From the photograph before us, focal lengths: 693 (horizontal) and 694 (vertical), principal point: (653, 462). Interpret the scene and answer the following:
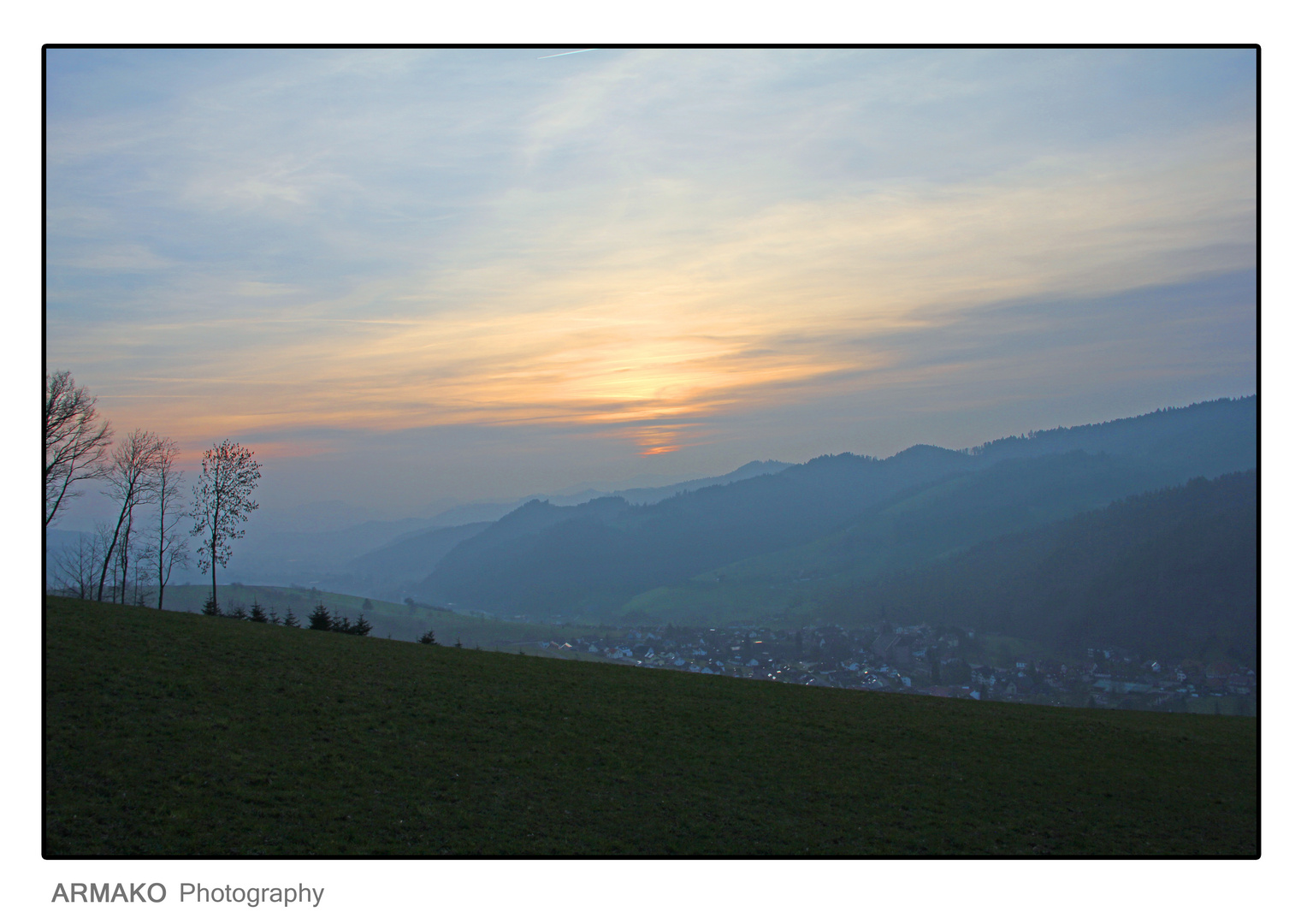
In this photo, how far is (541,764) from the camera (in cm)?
2052

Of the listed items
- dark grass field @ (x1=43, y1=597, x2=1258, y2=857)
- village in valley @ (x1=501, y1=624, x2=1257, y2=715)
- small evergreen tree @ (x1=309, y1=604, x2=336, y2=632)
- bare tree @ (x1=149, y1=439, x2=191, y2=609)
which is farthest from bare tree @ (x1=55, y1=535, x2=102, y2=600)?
village in valley @ (x1=501, y1=624, x2=1257, y2=715)

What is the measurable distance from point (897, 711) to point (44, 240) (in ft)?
105

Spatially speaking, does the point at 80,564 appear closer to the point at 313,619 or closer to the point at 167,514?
the point at 167,514

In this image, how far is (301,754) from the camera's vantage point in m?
19.0

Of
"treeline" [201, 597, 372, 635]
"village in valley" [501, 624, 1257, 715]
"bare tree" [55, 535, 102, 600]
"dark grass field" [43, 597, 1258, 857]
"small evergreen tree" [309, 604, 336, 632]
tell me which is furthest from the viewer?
"village in valley" [501, 624, 1257, 715]

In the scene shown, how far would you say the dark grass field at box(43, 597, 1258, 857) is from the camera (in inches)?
623

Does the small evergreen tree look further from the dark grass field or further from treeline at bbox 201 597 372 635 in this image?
the dark grass field

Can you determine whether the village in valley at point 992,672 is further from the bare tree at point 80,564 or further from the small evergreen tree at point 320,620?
the small evergreen tree at point 320,620

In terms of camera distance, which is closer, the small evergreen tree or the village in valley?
the small evergreen tree

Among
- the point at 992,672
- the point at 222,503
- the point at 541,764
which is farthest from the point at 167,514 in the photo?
the point at 992,672

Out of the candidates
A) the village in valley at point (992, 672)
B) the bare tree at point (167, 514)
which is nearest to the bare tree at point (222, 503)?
the bare tree at point (167, 514)

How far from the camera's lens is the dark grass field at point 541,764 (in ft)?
Answer: 51.9
